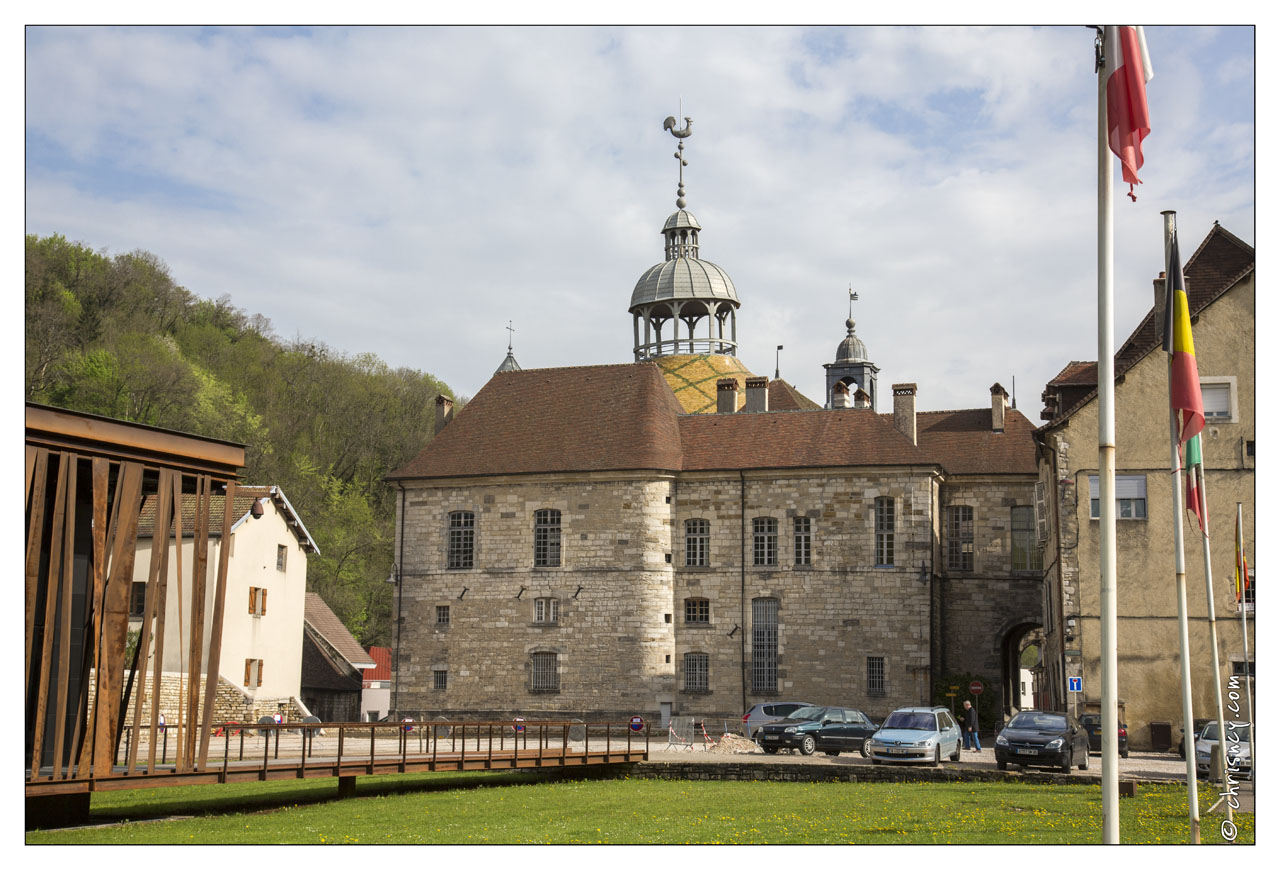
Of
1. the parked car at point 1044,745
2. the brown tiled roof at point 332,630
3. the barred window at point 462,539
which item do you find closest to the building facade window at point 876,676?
the barred window at point 462,539

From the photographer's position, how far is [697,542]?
1623 inches

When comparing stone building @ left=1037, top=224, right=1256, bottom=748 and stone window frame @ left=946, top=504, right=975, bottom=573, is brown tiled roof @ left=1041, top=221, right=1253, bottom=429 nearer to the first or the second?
stone building @ left=1037, top=224, right=1256, bottom=748

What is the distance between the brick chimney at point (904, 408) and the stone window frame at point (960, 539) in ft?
8.32

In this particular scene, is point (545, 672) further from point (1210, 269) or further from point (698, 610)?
point (1210, 269)

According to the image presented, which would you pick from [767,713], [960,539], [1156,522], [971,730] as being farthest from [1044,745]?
[960,539]

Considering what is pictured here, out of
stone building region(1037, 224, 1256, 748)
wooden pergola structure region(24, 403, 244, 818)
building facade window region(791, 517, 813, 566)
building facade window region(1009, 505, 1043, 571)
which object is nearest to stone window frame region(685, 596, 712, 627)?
building facade window region(791, 517, 813, 566)

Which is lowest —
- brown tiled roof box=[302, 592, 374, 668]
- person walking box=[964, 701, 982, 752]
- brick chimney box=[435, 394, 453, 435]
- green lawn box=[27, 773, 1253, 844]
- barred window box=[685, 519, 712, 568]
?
green lawn box=[27, 773, 1253, 844]

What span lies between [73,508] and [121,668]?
198 centimetres

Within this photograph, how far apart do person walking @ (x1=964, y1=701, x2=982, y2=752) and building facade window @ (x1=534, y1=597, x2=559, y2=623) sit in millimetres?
12303

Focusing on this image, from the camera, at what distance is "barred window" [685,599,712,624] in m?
40.6

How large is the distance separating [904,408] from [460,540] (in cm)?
1431

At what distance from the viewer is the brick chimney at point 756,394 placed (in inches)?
1768

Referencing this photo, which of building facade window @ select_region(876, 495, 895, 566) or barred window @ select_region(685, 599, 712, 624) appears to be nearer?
building facade window @ select_region(876, 495, 895, 566)

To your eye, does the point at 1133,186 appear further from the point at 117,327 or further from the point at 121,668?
the point at 117,327
